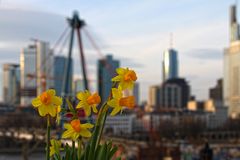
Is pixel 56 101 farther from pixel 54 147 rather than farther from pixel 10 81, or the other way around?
pixel 10 81

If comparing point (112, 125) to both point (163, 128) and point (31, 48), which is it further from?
point (31, 48)

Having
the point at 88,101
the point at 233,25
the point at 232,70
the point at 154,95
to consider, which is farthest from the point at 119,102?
the point at 154,95

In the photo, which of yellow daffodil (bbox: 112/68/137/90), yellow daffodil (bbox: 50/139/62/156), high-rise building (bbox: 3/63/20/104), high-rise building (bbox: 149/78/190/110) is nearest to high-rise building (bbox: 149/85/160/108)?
high-rise building (bbox: 149/78/190/110)

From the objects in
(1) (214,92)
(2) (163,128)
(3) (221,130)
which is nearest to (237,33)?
(1) (214,92)

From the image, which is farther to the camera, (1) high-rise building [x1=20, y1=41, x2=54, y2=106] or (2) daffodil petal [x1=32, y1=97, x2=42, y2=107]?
(1) high-rise building [x1=20, y1=41, x2=54, y2=106]

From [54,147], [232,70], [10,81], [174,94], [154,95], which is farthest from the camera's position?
[10,81]

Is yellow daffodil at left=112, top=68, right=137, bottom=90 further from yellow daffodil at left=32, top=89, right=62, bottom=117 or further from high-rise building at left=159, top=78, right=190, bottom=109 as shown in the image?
high-rise building at left=159, top=78, right=190, bottom=109
